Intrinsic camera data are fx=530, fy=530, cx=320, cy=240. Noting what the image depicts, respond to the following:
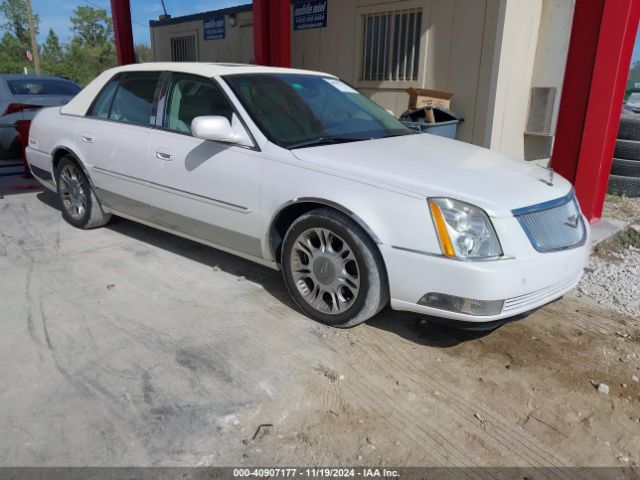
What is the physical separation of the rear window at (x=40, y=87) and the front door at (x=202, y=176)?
20.3ft

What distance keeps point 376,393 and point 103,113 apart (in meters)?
3.56

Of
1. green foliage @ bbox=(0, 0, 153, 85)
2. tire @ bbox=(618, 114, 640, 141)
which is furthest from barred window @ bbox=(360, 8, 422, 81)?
green foliage @ bbox=(0, 0, 153, 85)

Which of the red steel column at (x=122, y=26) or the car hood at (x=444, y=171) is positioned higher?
the red steel column at (x=122, y=26)

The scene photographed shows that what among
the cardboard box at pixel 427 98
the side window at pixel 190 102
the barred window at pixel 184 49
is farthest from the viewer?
the barred window at pixel 184 49

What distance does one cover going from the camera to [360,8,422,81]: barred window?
776 centimetres

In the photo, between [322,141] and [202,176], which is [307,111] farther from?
[202,176]

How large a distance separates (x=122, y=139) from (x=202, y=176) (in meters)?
1.09

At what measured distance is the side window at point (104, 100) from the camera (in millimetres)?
4746

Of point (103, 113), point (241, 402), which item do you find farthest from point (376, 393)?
point (103, 113)

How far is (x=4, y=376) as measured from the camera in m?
2.82

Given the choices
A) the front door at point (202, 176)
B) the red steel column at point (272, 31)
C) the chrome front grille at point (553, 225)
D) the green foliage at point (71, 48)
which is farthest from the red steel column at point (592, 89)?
the green foliage at point (71, 48)

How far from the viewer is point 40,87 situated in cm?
912

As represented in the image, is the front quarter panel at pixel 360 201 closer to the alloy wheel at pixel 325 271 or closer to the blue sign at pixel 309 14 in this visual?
the alloy wheel at pixel 325 271

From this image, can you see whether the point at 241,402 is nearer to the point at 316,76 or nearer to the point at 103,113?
the point at 316,76
